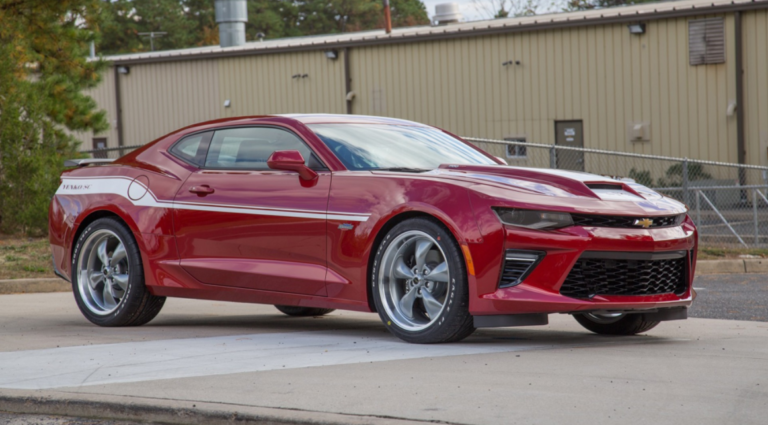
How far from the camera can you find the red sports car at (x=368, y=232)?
577 centimetres

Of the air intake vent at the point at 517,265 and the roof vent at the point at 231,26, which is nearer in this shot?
the air intake vent at the point at 517,265

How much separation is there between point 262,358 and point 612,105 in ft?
61.6

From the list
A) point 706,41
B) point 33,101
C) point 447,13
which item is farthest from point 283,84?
point 33,101

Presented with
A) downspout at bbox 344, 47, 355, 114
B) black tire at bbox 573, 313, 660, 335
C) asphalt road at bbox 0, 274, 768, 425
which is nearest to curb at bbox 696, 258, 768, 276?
asphalt road at bbox 0, 274, 768, 425

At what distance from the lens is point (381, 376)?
4.98m

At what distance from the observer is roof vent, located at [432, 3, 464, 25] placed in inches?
1142

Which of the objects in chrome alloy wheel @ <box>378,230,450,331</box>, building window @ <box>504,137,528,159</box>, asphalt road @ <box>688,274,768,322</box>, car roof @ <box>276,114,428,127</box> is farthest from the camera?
building window @ <box>504,137,528,159</box>

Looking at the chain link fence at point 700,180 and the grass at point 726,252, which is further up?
the chain link fence at point 700,180

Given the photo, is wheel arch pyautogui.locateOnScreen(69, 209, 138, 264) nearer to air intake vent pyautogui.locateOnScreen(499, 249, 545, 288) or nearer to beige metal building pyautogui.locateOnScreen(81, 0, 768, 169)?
air intake vent pyautogui.locateOnScreen(499, 249, 545, 288)

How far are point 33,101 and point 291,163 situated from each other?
1010 centimetres

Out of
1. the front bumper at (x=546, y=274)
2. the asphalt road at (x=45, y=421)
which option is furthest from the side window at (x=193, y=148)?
the asphalt road at (x=45, y=421)

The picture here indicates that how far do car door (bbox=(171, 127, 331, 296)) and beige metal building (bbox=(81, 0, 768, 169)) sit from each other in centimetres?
1660

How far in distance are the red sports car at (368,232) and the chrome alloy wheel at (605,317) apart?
1cm

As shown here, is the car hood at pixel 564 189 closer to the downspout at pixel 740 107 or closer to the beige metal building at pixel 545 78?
the downspout at pixel 740 107
